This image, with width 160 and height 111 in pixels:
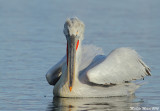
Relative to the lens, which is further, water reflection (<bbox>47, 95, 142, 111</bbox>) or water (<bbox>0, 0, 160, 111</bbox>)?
water (<bbox>0, 0, 160, 111</bbox>)

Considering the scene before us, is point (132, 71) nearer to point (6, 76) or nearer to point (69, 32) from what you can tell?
point (69, 32)

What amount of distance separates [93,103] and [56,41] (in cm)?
678

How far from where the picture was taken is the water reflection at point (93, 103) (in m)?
8.92

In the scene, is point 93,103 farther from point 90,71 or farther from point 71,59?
point 71,59

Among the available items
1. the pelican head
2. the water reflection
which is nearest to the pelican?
the pelican head

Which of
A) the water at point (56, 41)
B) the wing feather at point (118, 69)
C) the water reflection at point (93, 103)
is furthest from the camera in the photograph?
the wing feather at point (118, 69)

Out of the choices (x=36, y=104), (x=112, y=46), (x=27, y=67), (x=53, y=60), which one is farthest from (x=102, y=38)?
(x=36, y=104)

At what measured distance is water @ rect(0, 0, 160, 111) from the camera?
9461 millimetres

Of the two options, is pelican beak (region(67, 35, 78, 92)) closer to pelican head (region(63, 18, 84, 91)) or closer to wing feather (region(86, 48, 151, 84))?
pelican head (region(63, 18, 84, 91))

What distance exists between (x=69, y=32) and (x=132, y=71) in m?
1.39

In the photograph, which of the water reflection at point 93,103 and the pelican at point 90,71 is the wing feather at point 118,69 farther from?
the water reflection at point 93,103

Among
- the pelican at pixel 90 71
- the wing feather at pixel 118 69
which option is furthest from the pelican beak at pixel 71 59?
the wing feather at pixel 118 69

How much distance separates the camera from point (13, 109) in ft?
28.5

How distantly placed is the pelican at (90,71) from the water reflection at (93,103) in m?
0.16
